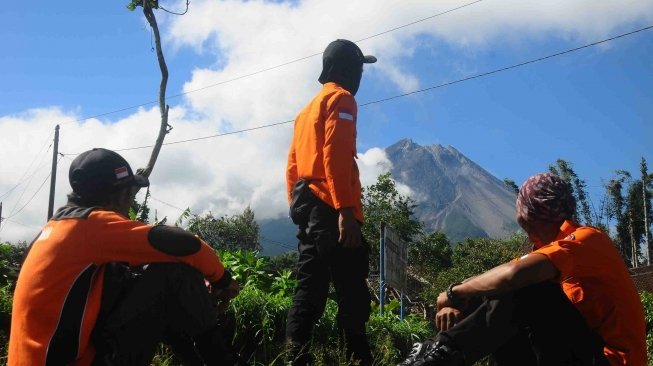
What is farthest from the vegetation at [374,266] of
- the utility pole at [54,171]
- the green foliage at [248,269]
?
the utility pole at [54,171]

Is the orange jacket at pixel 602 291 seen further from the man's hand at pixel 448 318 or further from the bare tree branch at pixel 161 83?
the bare tree branch at pixel 161 83

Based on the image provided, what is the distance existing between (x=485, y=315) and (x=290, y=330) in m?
1.38

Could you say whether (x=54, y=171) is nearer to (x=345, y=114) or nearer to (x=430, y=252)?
(x=430, y=252)

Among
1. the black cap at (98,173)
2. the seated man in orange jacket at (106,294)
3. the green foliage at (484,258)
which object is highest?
the green foliage at (484,258)

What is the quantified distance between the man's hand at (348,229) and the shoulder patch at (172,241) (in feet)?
3.70

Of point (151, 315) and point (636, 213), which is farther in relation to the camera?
point (636, 213)

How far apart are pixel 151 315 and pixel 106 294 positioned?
0.19 m

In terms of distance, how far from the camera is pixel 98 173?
2.79 metres

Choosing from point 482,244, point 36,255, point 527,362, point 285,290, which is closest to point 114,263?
point 36,255

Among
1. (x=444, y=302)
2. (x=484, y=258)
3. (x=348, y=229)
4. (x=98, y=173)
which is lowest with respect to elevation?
(x=444, y=302)

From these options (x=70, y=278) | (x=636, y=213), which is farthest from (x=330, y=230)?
(x=636, y=213)

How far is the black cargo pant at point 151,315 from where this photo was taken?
8.09 ft

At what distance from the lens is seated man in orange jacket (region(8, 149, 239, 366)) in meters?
2.44

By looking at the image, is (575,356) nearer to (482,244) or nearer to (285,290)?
(285,290)
